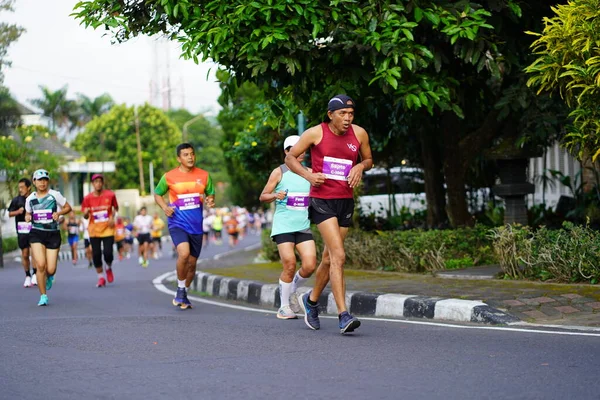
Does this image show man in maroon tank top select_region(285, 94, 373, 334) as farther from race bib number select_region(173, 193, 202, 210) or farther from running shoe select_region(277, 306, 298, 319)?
race bib number select_region(173, 193, 202, 210)

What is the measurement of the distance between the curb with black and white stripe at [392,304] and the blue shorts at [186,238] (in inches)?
50.3

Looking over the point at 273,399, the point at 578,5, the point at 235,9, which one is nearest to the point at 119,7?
the point at 235,9

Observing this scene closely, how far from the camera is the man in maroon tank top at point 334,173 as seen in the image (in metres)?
8.20

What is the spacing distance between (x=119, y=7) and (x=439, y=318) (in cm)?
506

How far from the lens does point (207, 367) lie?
258 inches

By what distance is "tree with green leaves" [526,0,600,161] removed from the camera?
9.38 meters

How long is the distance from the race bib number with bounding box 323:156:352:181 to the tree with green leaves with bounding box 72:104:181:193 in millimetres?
65816

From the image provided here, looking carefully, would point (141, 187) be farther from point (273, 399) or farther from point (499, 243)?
point (273, 399)

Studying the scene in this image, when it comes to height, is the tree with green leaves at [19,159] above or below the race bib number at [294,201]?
above

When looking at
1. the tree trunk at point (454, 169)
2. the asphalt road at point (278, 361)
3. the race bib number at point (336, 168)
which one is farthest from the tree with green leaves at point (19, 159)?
the race bib number at point (336, 168)

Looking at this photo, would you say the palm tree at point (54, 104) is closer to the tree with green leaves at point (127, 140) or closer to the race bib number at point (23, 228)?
the tree with green leaves at point (127, 140)

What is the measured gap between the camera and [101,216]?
53.0 ft

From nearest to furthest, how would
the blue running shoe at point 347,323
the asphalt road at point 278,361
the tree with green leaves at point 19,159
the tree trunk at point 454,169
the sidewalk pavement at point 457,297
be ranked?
the asphalt road at point 278,361
the blue running shoe at point 347,323
the sidewalk pavement at point 457,297
the tree trunk at point 454,169
the tree with green leaves at point 19,159

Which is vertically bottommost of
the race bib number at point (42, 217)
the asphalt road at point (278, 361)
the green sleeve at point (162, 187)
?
the asphalt road at point (278, 361)
